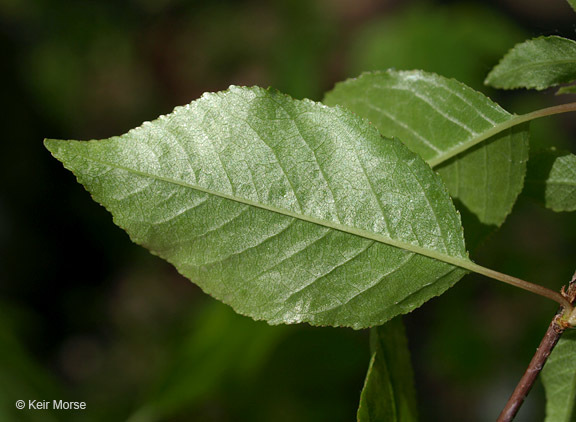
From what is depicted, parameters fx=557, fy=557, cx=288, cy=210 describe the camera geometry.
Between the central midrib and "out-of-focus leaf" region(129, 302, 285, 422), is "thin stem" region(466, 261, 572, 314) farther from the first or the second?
"out-of-focus leaf" region(129, 302, 285, 422)

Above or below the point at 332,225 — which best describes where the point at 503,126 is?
above

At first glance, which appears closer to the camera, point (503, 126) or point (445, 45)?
point (503, 126)

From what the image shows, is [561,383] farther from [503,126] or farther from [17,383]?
[17,383]

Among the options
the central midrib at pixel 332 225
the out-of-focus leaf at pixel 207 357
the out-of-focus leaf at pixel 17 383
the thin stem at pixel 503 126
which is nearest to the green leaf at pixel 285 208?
the central midrib at pixel 332 225

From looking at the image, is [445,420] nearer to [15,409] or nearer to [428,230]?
[15,409]

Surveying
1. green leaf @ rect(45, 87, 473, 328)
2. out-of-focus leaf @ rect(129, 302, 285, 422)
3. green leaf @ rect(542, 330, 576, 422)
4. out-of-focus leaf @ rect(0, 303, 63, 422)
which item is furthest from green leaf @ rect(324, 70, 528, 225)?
out-of-focus leaf @ rect(0, 303, 63, 422)

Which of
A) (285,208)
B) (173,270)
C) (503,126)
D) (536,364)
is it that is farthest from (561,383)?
(173,270)
